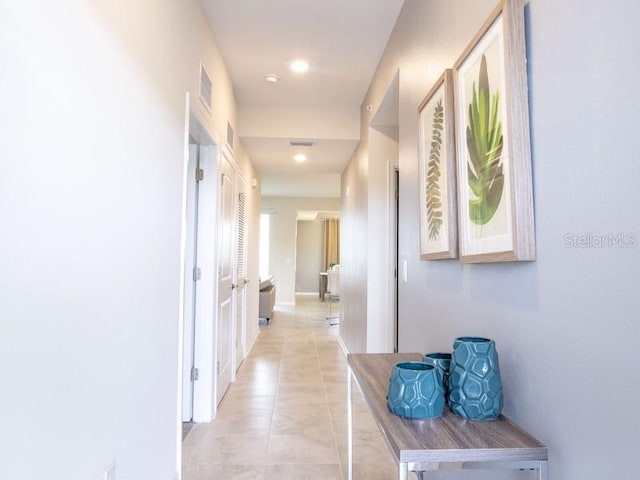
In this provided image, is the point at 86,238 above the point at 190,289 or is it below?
above

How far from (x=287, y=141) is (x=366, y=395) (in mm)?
3385

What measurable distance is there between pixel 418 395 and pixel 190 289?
2077mm

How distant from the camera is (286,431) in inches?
Answer: 107

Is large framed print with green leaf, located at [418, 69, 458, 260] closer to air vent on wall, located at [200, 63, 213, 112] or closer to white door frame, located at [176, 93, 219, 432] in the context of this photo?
air vent on wall, located at [200, 63, 213, 112]

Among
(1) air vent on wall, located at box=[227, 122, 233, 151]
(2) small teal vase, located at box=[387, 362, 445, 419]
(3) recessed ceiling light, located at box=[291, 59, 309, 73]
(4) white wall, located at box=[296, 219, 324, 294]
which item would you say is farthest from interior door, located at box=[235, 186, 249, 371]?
(4) white wall, located at box=[296, 219, 324, 294]

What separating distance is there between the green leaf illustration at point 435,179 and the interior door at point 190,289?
5.72 feet

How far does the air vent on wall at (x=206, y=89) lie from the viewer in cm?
253

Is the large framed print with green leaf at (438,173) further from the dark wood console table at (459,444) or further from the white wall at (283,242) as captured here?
the white wall at (283,242)

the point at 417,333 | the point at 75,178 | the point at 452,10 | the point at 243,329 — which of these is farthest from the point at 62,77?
the point at 243,329

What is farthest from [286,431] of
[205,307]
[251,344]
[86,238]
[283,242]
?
[283,242]

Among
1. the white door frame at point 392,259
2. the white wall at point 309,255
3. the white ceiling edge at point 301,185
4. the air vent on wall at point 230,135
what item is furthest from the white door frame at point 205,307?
the white wall at point 309,255

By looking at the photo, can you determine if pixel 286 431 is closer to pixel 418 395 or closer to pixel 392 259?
pixel 392 259

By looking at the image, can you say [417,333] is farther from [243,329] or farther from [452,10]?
[243,329]

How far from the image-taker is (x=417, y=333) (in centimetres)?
210
